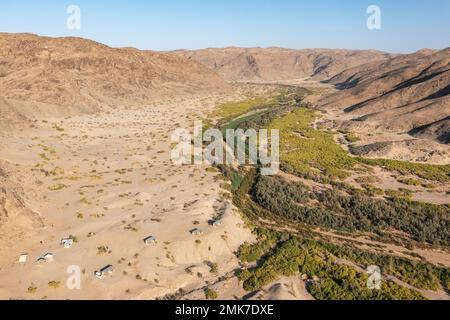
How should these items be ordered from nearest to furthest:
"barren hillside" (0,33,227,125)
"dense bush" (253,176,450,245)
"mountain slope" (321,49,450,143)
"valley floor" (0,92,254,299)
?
"valley floor" (0,92,254,299)
"dense bush" (253,176,450,245)
"mountain slope" (321,49,450,143)
"barren hillside" (0,33,227,125)

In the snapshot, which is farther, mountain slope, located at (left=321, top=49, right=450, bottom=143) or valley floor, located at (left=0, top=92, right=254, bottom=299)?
mountain slope, located at (left=321, top=49, right=450, bottom=143)

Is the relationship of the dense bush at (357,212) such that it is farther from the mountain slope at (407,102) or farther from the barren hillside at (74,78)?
the barren hillside at (74,78)

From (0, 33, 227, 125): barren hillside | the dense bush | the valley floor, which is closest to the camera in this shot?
the valley floor

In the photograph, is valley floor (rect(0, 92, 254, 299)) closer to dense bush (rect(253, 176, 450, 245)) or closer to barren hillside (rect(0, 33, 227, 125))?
dense bush (rect(253, 176, 450, 245))

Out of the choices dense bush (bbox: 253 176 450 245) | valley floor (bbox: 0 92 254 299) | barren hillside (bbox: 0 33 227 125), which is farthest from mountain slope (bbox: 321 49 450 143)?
barren hillside (bbox: 0 33 227 125)

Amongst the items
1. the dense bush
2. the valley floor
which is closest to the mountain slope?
the dense bush

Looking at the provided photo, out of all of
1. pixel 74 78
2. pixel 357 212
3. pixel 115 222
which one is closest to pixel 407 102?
pixel 357 212

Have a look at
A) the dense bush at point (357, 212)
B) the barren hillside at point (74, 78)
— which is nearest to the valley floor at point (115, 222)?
the dense bush at point (357, 212)

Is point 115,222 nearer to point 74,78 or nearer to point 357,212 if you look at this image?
point 357,212

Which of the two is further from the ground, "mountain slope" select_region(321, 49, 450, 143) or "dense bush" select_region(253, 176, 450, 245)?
"mountain slope" select_region(321, 49, 450, 143)
